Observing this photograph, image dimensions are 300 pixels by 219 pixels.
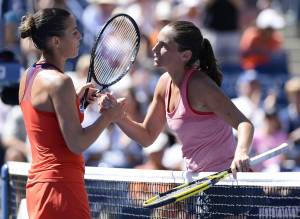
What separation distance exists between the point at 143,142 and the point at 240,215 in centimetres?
86

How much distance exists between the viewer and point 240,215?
5.30 meters

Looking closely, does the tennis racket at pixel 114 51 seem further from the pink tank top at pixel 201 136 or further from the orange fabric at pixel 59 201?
the orange fabric at pixel 59 201

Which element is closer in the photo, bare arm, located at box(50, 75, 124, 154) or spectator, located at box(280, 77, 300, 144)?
bare arm, located at box(50, 75, 124, 154)

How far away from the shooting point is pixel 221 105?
5.25m

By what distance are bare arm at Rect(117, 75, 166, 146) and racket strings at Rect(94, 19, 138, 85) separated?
28 centimetres

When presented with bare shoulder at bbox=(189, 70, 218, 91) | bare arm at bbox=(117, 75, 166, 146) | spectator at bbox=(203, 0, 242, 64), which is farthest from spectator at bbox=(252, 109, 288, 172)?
bare shoulder at bbox=(189, 70, 218, 91)

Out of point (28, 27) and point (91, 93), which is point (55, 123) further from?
point (28, 27)

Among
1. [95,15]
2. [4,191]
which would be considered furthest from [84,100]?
[95,15]

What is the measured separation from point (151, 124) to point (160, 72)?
6404mm

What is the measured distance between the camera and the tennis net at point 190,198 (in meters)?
5.12

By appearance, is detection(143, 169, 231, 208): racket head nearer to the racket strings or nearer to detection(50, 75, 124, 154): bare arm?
detection(50, 75, 124, 154): bare arm

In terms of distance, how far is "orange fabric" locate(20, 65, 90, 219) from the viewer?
4.95 meters

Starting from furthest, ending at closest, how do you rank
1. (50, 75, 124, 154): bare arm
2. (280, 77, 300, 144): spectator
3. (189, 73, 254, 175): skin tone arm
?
(280, 77, 300, 144): spectator
(189, 73, 254, 175): skin tone arm
(50, 75, 124, 154): bare arm

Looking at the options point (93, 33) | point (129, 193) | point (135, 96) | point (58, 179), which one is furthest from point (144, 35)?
point (58, 179)
